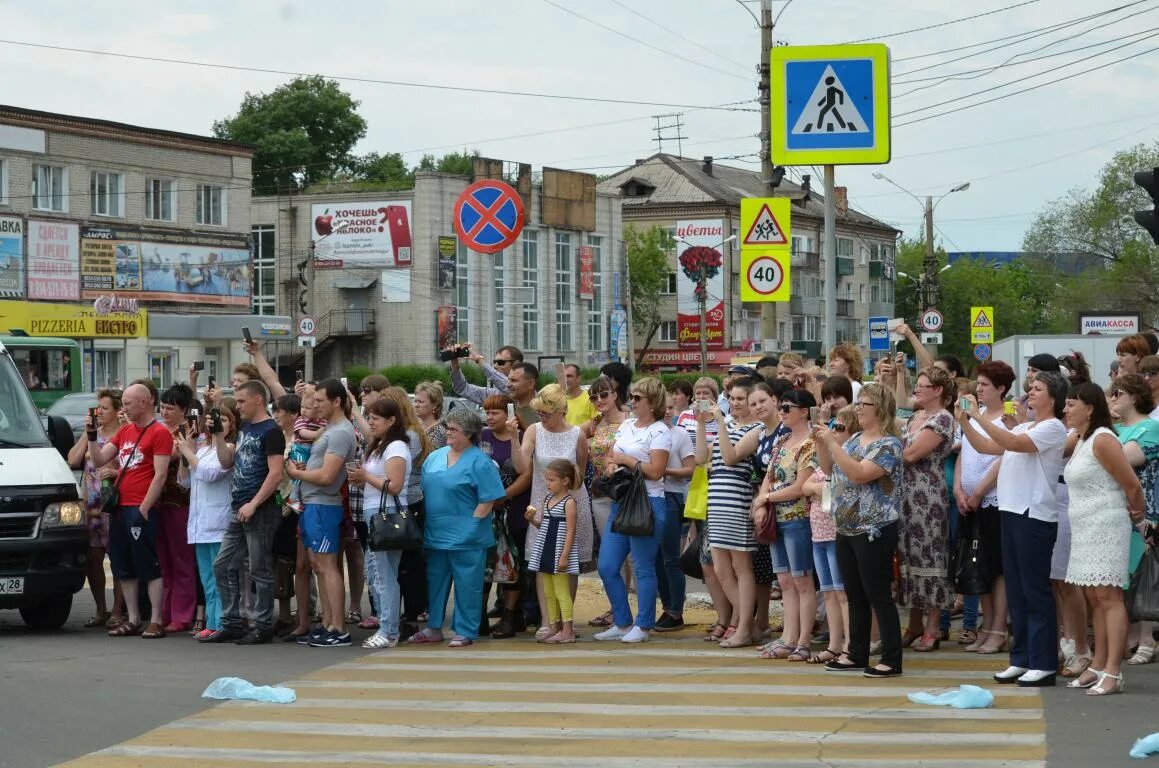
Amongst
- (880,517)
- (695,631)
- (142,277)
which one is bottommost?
(695,631)

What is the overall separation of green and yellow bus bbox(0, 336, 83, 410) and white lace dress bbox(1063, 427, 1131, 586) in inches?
1255

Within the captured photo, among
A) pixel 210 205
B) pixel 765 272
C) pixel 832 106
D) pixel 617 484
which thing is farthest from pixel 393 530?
pixel 210 205

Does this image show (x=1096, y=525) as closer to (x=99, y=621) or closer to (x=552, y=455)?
(x=552, y=455)

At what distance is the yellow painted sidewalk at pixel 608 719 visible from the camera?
7.81m

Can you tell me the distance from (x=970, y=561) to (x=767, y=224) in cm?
988

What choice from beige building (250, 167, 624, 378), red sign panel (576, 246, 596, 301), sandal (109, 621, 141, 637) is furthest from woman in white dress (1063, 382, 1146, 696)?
red sign panel (576, 246, 596, 301)

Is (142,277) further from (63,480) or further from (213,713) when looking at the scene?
(213,713)

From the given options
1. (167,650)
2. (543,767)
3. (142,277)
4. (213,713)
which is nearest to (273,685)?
(213,713)

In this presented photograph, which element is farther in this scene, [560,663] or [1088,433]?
[560,663]

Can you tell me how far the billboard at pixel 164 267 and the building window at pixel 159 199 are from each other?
2.24ft

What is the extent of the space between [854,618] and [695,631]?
2.42 metres

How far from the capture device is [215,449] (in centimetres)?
1205

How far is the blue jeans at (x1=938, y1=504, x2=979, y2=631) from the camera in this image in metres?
11.1

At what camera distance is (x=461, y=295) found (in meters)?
74.5
